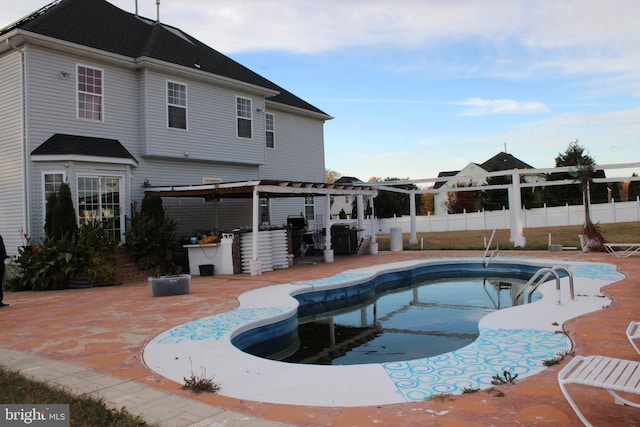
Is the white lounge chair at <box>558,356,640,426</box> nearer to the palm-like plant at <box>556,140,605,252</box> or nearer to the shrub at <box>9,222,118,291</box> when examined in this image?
the shrub at <box>9,222,118,291</box>

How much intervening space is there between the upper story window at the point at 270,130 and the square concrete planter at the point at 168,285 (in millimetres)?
11054

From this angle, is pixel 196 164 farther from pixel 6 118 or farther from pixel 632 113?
pixel 632 113

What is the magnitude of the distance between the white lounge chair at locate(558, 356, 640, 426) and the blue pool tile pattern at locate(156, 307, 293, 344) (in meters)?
4.43

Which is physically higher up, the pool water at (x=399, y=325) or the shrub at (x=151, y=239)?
the shrub at (x=151, y=239)

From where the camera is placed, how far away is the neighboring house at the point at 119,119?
1270cm

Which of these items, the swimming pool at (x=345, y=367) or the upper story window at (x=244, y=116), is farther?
the upper story window at (x=244, y=116)

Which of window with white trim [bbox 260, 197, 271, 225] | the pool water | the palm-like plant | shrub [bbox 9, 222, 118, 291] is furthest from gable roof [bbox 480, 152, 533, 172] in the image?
shrub [bbox 9, 222, 118, 291]

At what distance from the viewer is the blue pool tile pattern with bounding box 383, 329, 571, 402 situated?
4.17 metres

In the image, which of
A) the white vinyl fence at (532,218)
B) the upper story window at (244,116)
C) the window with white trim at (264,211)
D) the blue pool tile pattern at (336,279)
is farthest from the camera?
the white vinyl fence at (532,218)

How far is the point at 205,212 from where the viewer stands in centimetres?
1733

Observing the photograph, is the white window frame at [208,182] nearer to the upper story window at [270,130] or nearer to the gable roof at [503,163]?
the upper story window at [270,130]

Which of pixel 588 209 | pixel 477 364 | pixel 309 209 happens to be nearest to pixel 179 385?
pixel 477 364

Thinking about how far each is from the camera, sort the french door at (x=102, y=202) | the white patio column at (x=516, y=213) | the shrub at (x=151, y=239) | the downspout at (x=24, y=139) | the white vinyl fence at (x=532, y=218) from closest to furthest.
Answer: the downspout at (x=24, y=139)
the french door at (x=102, y=202)
the shrub at (x=151, y=239)
the white patio column at (x=516, y=213)
the white vinyl fence at (x=532, y=218)

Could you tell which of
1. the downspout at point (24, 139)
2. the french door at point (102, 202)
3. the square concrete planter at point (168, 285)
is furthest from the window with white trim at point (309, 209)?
the square concrete planter at point (168, 285)
